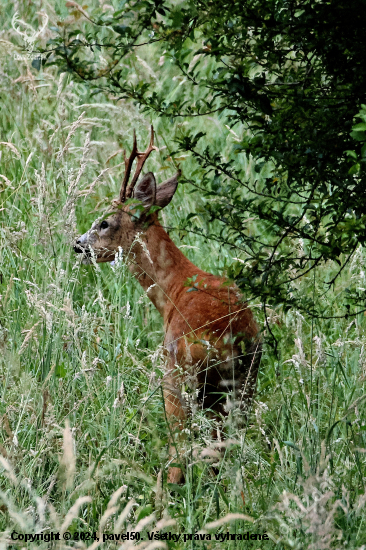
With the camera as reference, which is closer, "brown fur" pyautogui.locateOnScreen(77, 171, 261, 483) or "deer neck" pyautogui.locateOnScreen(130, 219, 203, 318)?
"brown fur" pyautogui.locateOnScreen(77, 171, 261, 483)

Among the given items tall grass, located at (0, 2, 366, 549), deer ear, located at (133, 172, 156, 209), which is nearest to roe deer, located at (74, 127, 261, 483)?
deer ear, located at (133, 172, 156, 209)

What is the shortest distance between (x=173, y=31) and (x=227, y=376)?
5.41 feet

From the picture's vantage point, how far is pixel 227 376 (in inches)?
146

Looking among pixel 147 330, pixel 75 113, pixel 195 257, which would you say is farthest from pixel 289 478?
pixel 75 113

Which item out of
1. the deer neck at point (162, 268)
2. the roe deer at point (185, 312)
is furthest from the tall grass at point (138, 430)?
the deer neck at point (162, 268)

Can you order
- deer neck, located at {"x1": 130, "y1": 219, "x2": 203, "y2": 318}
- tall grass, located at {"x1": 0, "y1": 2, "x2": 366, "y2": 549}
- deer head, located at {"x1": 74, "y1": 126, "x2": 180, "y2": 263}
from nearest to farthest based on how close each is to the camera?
tall grass, located at {"x1": 0, "y1": 2, "x2": 366, "y2": 549}, deer neck, located at {"x1": 130, "y1": 219, "x2": 203, "y2": 318}, deer head, located at {"x1": 74, "y1": 126, "x2": 180, "y2": 263}

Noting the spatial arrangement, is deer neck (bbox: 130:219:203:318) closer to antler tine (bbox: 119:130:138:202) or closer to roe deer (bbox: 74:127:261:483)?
roe deer (bbox: 74:127:261:483)

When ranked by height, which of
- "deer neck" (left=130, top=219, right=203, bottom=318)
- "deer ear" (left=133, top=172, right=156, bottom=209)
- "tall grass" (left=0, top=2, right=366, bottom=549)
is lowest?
"tall grass" (left=0, top=2, right=366, bottom=549)

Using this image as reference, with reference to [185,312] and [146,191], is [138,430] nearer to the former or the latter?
[185,312]

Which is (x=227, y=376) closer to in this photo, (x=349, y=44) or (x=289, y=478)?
(x=289, y=478)

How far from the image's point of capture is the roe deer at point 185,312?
346cm

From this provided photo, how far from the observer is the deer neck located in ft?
14.4

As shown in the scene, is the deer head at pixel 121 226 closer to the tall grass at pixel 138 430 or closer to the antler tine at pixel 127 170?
the antler tine at pixel 127 170

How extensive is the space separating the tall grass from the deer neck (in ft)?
0.89
